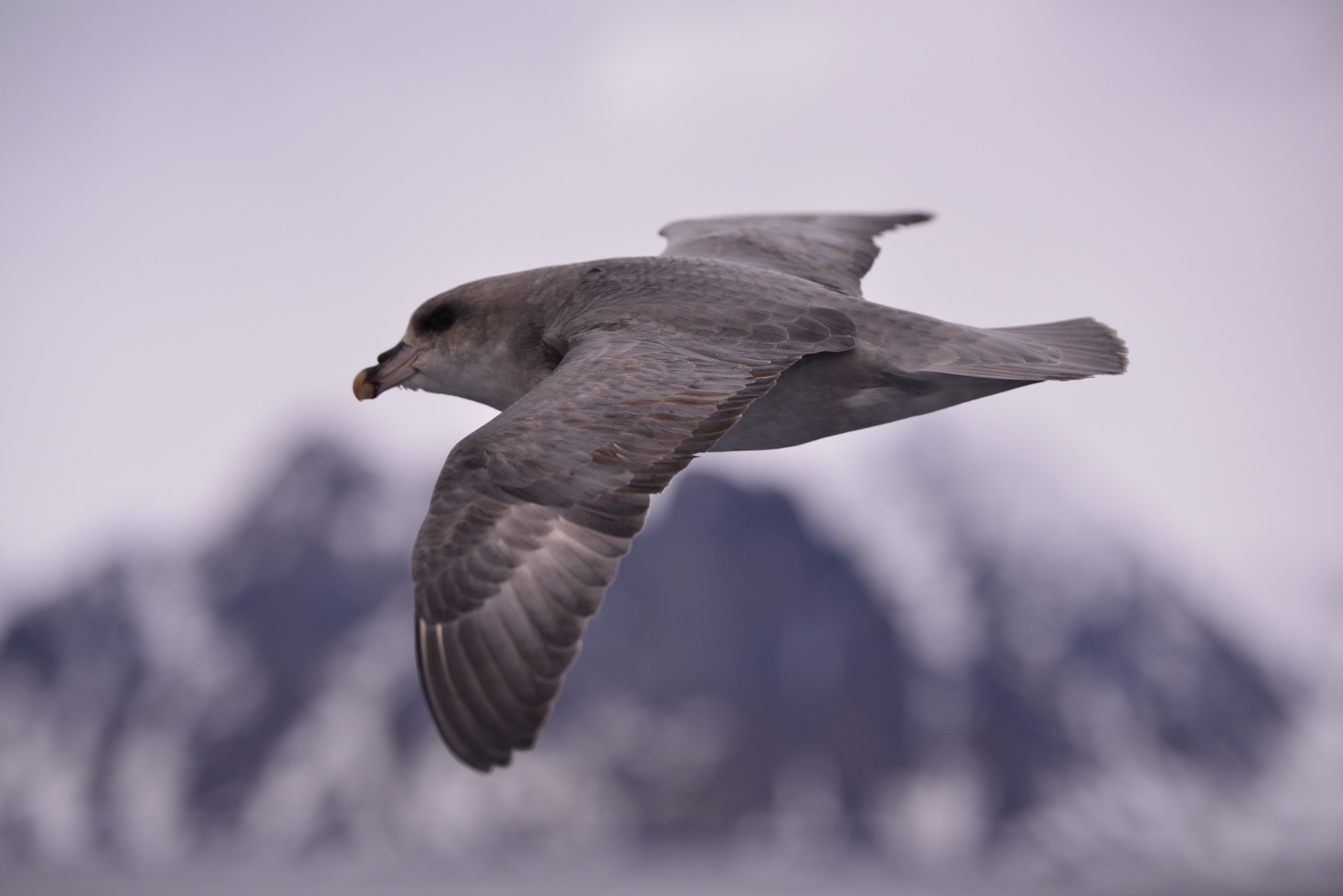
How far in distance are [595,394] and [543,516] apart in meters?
0.81

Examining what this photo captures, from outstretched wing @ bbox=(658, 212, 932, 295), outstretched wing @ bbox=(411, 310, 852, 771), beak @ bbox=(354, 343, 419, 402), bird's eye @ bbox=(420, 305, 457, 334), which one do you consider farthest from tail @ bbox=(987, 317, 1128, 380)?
beak @ bbox=(354, 343, 419, 402)

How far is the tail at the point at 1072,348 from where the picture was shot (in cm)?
622

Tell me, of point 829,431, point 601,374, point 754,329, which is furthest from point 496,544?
point 829,431

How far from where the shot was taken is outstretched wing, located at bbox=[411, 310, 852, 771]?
4.07 meters

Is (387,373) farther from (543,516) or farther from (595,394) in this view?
(543,516)

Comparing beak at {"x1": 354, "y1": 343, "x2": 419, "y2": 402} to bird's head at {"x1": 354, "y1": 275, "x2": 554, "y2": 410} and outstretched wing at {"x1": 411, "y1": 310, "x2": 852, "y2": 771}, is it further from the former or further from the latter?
outstretched wing at {"x1": 411, "y1": 310, "x2": 852, "y2": 771}

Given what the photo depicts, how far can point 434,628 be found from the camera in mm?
4340

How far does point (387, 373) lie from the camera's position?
7270 mm

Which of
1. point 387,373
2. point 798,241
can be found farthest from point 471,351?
point 798,241

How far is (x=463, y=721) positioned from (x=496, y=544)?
813mm

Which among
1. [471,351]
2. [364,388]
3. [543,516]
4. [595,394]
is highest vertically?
[595,394]

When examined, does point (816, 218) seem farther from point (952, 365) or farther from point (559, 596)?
point (559, 596)

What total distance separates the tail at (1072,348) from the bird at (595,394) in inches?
0.7

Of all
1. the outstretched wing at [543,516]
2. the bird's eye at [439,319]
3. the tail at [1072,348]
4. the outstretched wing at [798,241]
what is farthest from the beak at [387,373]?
the tail at [1072,348]
